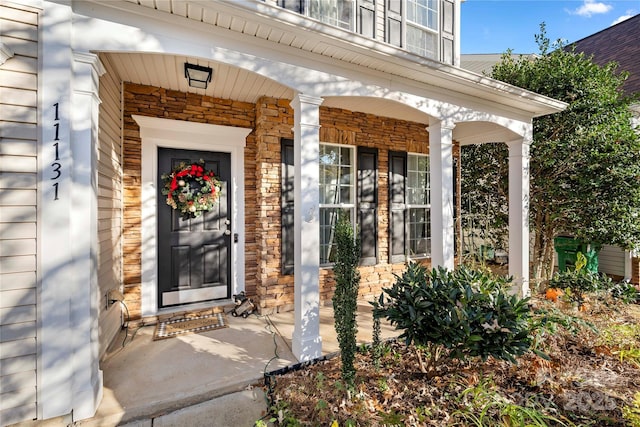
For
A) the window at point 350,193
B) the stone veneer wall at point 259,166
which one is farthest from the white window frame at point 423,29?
the window at point 350,193

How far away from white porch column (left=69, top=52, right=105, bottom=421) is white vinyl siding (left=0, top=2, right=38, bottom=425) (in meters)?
0.20

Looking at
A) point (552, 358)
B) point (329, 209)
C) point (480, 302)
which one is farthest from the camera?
point (329, 209)

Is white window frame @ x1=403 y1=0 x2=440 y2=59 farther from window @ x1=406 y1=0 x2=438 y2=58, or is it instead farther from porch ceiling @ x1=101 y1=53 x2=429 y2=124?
porch ceiling @ x1=101 y1=53 x2=429 y2=124

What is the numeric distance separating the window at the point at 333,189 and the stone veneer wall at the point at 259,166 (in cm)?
19

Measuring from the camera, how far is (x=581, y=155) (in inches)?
177

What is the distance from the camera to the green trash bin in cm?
544

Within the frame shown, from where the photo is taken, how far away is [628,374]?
91.4 inches

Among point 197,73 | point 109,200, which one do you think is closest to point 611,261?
point 197,73

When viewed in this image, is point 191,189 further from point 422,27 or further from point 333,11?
point 422,27

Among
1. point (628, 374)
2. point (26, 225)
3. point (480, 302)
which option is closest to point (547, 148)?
point (628, 374)

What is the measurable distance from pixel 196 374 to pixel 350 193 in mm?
2948

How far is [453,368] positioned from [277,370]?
1466 mm

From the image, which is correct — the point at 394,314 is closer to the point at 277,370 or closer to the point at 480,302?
the point at 480,302

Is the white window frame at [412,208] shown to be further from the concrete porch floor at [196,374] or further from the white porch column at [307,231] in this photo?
the white porch column at [307,231]
